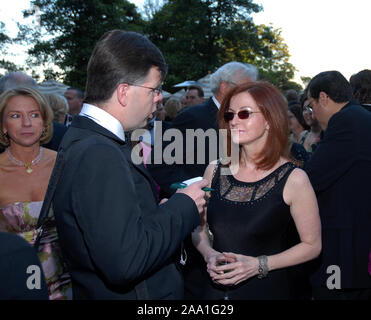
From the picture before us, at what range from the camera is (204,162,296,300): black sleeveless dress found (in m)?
2.32

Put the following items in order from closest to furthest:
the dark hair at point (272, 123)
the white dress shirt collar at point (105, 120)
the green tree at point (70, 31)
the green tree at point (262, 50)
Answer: the white dress shirt collar at point (105, 120) < the dark hair at point (272, 123) < the green tree at point (70, 31) < the green tree at point (262, 50)

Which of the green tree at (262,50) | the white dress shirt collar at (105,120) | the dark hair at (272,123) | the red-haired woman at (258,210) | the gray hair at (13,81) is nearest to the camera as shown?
the white dress shirt collar at (105,120)

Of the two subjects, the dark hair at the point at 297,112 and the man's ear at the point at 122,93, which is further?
the dark hair at the point at 297,112

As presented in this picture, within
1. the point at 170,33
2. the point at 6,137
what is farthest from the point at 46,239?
the point at 170,33

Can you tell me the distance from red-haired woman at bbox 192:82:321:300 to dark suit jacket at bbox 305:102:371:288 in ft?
1.97

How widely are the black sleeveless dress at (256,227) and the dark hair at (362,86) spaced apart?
166cm

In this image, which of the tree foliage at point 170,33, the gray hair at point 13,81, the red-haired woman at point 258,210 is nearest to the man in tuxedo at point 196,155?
the red-haired woman at point 258,210

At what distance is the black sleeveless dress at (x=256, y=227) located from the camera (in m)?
2.32

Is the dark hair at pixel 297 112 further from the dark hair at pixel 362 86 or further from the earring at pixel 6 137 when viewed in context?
the earring at pixel 6 137

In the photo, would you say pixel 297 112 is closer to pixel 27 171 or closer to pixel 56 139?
pixel 56 139

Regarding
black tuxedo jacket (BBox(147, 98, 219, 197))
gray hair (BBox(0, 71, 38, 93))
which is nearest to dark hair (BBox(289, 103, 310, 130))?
black tuxedo jacket (BBox(147, 98, 219, 197))

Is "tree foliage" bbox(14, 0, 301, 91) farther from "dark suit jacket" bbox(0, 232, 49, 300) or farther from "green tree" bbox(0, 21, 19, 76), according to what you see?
"dark suit jacket" bbox(0, 232, 49, 300)
